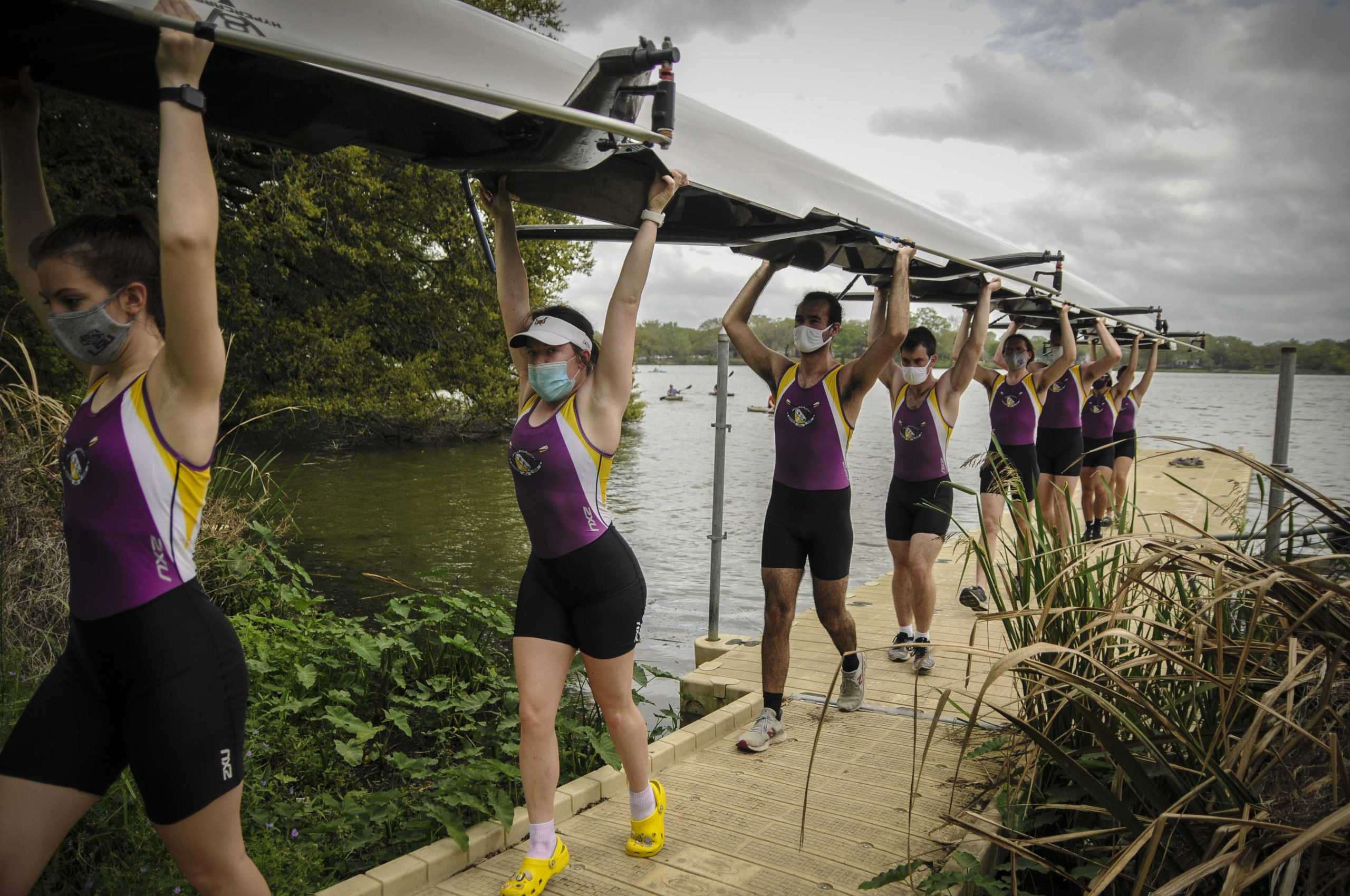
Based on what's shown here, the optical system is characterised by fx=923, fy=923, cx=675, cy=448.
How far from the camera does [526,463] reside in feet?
11.0

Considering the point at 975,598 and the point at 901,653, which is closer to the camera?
the point at 901,653

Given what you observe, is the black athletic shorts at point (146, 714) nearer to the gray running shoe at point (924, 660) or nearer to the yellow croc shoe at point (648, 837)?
the yellow croc shoe at point (648, 837)

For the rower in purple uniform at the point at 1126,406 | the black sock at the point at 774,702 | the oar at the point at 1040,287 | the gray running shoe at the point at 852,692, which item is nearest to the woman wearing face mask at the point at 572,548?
the black sock at the point at 774,702

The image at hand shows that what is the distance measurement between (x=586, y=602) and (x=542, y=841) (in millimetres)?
841

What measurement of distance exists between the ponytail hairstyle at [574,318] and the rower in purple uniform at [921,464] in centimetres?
318

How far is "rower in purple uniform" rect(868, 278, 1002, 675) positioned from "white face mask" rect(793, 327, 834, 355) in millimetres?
1375

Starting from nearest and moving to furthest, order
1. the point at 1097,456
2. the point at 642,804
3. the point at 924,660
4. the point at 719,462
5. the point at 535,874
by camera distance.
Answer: the point at 535,874 → the point at 642,804 → the point at 924,660 → the point at 719,462 → the point at 1097,456

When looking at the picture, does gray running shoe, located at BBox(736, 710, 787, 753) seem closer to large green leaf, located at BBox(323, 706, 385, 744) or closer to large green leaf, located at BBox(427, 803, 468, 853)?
large green leaf, located at BBox(427, 803, 468, 853)

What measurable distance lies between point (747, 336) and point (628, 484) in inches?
533

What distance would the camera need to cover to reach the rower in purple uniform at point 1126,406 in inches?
404

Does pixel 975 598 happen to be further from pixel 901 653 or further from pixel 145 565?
pixel 145 565

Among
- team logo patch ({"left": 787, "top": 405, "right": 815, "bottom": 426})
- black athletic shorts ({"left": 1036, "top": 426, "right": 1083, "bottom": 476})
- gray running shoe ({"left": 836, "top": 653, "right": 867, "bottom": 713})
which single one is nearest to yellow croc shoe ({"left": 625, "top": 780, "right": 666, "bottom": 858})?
gray running shoe ({"left": 836, "top": 653, "right": 867, "bottom": 713})

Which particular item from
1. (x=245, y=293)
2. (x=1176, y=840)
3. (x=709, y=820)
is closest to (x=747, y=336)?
(x=709, y=820)

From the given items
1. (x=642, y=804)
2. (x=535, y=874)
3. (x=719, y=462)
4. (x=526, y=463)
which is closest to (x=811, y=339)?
(x=719, y=462)
